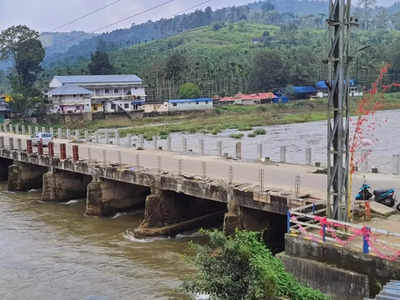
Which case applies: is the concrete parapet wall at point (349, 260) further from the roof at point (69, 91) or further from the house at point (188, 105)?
the house at point (188, 105)

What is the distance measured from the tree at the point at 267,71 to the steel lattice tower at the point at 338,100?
102547mm

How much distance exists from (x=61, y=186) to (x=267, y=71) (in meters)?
90.1

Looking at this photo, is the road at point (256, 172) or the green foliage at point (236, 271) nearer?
the green foliage at point (236, 271)

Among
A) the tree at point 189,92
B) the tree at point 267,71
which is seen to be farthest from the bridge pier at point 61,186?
the tree at point 267,71

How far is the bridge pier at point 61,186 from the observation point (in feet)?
102

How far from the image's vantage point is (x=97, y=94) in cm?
A: 9844

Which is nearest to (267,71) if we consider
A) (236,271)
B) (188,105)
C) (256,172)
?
(188,105)

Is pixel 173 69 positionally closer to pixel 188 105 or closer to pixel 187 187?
pixel 188 105

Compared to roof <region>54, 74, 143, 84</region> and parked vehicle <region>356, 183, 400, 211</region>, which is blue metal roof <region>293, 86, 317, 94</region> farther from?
parked vehicle <region>356, 183, 400, 211</region>

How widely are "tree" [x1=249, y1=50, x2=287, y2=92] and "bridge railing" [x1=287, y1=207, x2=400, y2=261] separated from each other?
10354 cm

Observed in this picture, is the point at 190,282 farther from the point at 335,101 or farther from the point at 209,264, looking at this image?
the point at 335,101

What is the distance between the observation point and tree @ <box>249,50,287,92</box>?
4510 inches

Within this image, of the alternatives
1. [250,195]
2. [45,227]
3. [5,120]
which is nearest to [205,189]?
[250,195]

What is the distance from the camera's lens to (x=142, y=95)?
103562mm
